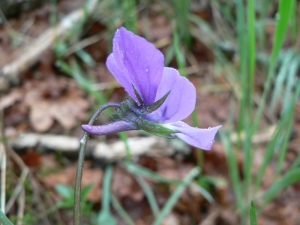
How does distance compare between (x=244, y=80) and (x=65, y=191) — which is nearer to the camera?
(x=65, y=191)

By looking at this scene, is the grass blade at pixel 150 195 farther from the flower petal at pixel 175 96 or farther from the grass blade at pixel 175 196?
the flower petal at pixel 175 96

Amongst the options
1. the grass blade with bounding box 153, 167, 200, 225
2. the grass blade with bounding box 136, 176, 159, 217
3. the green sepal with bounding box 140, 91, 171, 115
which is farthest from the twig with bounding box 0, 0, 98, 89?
the green sepal with bounding box 140, 91, 171, 115

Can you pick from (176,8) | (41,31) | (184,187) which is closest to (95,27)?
(41,31)

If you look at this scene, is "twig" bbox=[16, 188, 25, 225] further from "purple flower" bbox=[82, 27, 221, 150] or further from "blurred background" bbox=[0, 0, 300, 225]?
"purple flower" bbox=[82, 27, 221, 150]

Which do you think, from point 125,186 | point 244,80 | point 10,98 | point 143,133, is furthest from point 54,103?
point 244,80

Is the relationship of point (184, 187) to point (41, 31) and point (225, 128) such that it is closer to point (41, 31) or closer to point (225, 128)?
point (225, 128)


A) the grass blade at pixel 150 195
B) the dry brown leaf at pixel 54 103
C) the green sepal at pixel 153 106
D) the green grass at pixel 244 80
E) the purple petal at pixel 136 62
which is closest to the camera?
→ the purple petal at pixel 136 62

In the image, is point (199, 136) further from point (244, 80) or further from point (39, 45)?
point (39, 45)

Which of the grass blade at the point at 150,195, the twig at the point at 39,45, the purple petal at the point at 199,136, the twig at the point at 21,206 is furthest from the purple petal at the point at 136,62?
the twig at the point at 39,45

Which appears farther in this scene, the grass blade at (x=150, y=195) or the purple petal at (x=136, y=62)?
the grass blade at (x=150, y=195)
